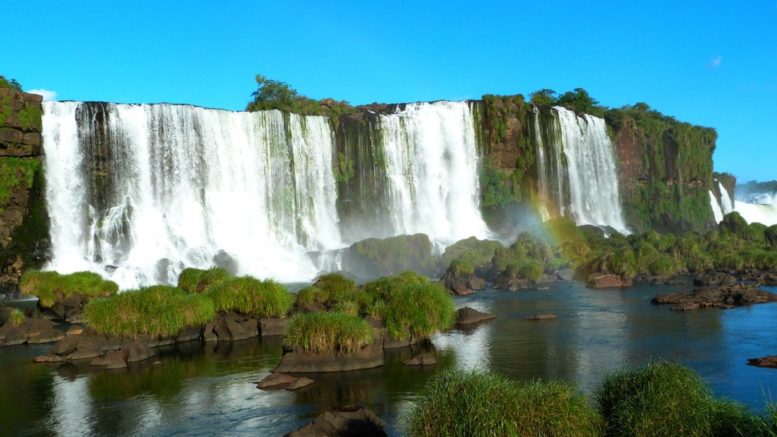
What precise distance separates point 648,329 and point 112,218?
41.8 meters

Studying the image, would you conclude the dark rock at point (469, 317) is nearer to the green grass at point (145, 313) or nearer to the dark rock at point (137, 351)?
the green grass at point (145, 313)

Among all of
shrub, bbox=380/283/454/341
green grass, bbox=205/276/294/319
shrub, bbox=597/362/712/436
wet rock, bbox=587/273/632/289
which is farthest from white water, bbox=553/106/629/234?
shrub, bbox=597/362/712/436

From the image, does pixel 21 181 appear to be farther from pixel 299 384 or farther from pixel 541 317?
pixel 299 384

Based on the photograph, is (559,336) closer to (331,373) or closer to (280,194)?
(331,373)

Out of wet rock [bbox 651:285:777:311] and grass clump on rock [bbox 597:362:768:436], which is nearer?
grass clump on rock [bbox 597:362:768:436]

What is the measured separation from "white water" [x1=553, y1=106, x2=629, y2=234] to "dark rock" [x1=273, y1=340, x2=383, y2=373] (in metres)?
64.3

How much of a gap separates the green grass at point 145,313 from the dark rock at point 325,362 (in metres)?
7.44

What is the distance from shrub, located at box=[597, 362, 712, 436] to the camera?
12594 mm

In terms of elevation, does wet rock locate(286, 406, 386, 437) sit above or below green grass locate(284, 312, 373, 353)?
below

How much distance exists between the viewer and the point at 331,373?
22578 millimetres

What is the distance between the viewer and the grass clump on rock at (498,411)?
41.0 ft

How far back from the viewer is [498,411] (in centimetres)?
1264

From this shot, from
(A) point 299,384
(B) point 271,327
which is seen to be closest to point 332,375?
(A) point 299,384

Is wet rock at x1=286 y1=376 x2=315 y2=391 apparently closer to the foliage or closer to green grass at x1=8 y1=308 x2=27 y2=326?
green grass at x1=8 y1=308 x2=27 y2=326
